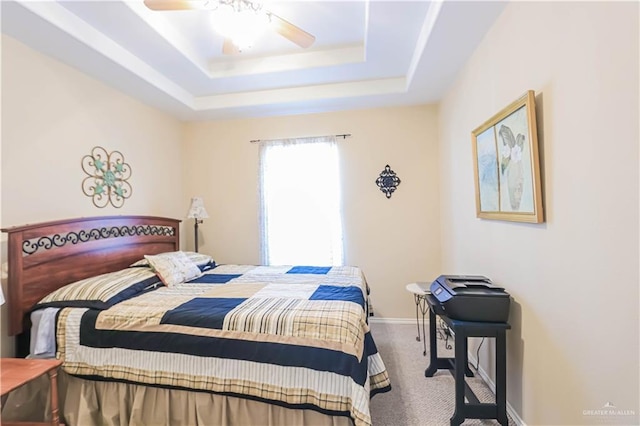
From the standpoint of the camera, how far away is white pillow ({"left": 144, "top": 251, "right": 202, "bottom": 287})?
252 centimetres

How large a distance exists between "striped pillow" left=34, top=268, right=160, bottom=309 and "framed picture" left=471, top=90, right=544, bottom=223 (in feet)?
8.76

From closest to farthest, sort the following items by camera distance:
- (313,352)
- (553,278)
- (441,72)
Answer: (553,278) → (313,352) → (441,72)

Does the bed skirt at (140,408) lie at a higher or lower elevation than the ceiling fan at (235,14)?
lower

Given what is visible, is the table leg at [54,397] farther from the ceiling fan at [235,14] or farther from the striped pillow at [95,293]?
the ceiling fan at [235,14]

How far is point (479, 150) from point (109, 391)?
3062 mm

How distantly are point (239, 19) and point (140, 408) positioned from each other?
245 centimetres

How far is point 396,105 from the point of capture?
363cm

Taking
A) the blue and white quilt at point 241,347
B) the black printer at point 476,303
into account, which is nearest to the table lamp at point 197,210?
the blue and white quilt at point 241,347

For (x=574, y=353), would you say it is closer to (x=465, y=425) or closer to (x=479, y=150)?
(x=465, y=425)

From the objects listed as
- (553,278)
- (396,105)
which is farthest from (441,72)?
(553,278)

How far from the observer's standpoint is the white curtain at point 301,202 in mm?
3730

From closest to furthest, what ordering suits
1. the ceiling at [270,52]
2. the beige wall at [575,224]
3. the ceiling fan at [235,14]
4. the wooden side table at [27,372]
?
the beige wall at [575,224], the wooden side table at [27,372], the ceiling fan at [235,14], the ceiling at [270,52]

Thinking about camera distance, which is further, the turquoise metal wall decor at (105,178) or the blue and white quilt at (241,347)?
the turquoise metal wall decor at (105,178)

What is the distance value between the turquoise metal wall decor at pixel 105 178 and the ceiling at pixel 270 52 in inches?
29.0
